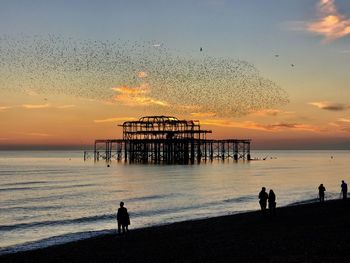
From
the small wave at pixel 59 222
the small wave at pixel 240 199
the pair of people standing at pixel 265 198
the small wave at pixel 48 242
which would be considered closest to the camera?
the small wave at pixel 48 242

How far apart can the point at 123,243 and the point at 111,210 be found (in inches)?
670

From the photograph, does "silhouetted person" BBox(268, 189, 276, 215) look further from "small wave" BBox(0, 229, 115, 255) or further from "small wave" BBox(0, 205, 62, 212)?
"small wave" BBox(0, 205, 62, 212)

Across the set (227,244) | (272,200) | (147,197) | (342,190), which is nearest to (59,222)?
(272,200)

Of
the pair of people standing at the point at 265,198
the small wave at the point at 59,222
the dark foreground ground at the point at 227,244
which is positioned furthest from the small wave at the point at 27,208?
the pair of people standing at the point at 265,198

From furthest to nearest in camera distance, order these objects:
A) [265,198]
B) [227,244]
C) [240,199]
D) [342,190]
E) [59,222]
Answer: [240,199] < [342,190] < [59,222] < [265,198] < [227,244]

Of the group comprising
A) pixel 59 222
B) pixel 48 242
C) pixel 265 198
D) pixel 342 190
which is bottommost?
pixel 59 222

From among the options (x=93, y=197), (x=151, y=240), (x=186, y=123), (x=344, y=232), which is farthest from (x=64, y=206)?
(x=186, y=123)

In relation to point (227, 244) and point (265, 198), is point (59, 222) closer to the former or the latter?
point (265, 198)

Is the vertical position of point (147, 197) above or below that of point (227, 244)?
below

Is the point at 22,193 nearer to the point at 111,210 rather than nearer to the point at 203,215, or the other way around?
the point at 111,210

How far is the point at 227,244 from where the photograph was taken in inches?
663

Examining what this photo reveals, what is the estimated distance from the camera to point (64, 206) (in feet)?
124

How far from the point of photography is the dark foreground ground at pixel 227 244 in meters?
14.3

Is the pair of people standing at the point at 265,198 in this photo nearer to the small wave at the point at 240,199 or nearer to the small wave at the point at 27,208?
the small wave at the point at 240,199
